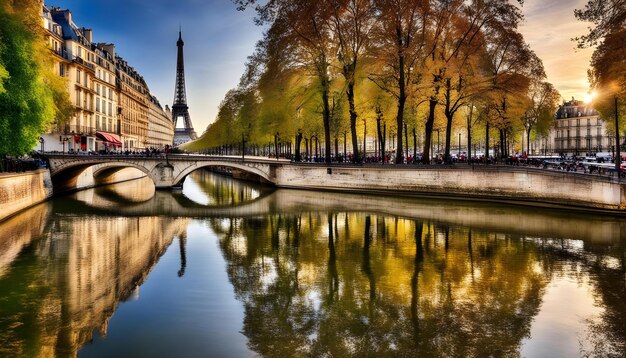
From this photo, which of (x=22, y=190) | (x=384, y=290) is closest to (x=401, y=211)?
(x=384, y=290)

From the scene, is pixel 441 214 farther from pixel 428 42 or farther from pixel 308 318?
pixel 308 318

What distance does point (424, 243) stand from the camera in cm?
2455

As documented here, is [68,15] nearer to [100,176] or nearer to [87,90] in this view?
[87,90]

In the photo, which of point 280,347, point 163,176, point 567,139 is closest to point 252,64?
point 163,176

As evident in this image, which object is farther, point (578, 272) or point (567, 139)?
point (567, 139)

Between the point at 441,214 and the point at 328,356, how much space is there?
24595 millimetres

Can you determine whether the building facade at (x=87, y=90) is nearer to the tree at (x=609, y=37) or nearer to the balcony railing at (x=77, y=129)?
the balcony railing at (x=77, y=129)

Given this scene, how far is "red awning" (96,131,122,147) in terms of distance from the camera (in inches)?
2736

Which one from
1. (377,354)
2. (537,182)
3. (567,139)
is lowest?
(377,354)

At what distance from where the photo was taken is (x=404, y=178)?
150ft

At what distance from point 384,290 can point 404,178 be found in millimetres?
30407

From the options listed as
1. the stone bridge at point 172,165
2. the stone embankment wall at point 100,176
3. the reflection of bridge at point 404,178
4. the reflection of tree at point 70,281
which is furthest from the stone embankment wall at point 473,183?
the stone embankment wall at point 100,176

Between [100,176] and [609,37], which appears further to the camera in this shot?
[100,176]

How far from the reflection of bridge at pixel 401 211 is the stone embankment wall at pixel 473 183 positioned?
167cm
